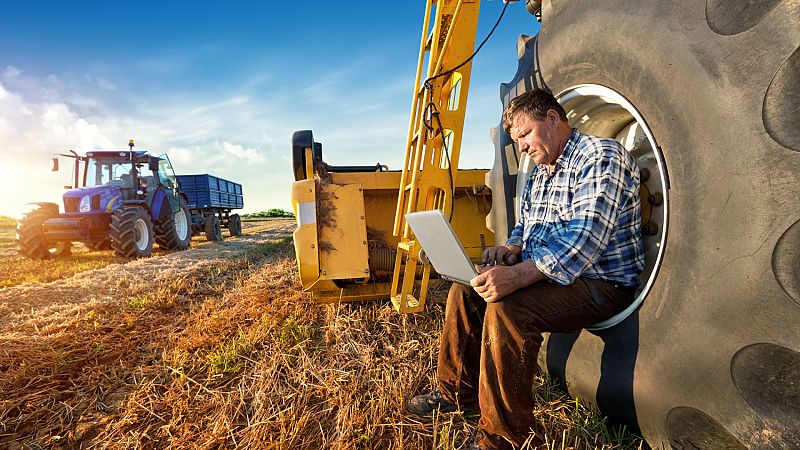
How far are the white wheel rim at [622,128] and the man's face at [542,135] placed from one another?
24 cm

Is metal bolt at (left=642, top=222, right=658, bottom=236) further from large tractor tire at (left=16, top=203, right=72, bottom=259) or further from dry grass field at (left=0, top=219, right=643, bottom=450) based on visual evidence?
large tractor tire at (left=16, top=203, right=72, bottom=259)

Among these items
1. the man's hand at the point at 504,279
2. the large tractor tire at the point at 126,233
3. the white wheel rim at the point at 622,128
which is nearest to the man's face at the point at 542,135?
the white wheel rim at the point at 622,128

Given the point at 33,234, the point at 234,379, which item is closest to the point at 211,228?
the point at 33,234

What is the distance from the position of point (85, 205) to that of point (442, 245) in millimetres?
9369

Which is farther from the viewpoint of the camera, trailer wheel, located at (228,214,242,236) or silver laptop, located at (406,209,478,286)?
trailer wheel, located at (228,214,242,236)

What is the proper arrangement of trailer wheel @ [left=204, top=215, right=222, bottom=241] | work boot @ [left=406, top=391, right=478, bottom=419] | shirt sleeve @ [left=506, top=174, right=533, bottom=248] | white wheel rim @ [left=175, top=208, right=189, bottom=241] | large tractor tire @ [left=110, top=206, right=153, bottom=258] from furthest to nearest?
trailer wheel @ [left=204, top=215, right=222, bottom=241]
white wheel rim @ [left=175, top=208, right=189, bottom=241]
large tractor tire @ [left=110, top=206, right=153, bottom=258]
shirt sleeve @ [left=506, top=174, right=533, bottom=248]
work boot @ [left=406, top=391, right=478, bottom=419]

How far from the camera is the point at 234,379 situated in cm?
266

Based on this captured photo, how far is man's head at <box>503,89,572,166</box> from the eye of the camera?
195 cm

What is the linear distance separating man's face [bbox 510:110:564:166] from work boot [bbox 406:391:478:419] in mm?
1238

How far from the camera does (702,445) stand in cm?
143

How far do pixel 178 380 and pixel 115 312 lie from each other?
2.29 meters

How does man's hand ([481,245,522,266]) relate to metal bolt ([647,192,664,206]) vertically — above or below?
below

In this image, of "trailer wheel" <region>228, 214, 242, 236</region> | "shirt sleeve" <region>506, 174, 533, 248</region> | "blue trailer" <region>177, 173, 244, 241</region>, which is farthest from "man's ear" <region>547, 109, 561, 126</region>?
"trailer wheel" <region>228, 214, 242, 236</region>

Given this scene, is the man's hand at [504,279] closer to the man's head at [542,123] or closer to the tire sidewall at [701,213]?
the tire sidewall at [701,213]
